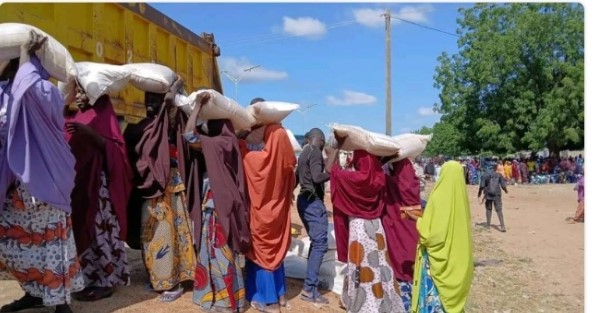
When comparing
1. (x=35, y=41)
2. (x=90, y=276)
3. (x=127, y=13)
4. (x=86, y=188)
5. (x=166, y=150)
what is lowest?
(x=90, y=276)

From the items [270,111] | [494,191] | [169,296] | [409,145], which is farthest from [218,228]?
[494,191]

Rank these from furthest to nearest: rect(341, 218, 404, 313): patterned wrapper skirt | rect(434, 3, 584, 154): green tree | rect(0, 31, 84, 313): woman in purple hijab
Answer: rect(434, 3, 584, 154): green tree, rect(341, 218, 404, 313): patterned wrapper skirt, rect(0, 31, 84, 313): woman in purple hijab

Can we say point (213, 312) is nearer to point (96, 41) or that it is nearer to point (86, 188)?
point (86, 188)

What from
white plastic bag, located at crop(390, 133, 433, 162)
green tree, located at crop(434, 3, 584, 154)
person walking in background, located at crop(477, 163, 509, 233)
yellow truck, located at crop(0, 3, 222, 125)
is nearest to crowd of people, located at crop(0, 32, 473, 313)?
white plastic bag, located at crop(390, 133, 433, 162)

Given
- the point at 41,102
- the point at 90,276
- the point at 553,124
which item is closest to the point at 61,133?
the point at 41,102

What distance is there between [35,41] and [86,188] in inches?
44.0

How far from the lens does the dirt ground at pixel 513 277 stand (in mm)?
4207

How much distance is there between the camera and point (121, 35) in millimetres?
5844

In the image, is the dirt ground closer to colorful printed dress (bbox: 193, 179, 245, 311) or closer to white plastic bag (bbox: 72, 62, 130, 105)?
colorful printed dress (bbox: 193, 179, 245, 311)

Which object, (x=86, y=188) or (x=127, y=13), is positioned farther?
(x=127, y=13)

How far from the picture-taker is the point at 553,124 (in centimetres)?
2964

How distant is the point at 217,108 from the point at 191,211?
0.87 metres

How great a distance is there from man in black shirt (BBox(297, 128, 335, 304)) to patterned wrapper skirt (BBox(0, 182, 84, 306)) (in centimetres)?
241

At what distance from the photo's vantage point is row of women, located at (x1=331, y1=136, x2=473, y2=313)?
4.29 metres
